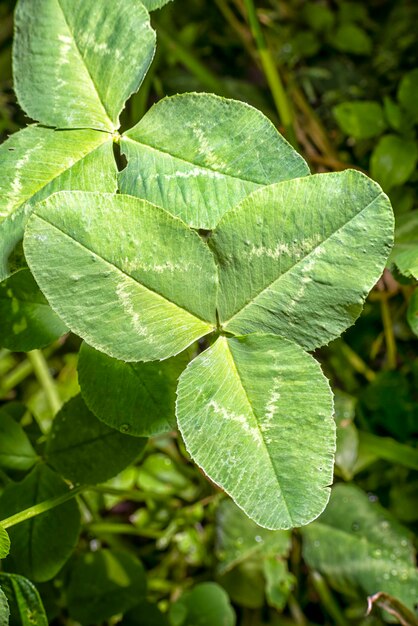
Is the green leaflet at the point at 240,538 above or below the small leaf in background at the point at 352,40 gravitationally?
below

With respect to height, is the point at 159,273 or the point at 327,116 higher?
the point at 159,273

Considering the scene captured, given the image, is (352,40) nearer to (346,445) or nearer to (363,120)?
(363,120)

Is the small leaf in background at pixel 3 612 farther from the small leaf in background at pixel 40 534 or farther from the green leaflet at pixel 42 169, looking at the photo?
the green leaflet at pixel 42 169

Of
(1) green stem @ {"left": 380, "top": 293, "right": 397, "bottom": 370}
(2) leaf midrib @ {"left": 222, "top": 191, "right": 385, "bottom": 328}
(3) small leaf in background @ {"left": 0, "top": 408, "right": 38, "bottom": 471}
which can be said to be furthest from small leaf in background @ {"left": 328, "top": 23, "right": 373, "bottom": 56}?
(3) small leaf in background @ {"left": 0, "top": 408, "right": 38, "bottom": 471}

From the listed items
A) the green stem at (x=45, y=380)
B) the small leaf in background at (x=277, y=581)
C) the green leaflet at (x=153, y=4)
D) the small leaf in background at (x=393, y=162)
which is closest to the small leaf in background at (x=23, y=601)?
the small leaf in background at (x=277, y=581)

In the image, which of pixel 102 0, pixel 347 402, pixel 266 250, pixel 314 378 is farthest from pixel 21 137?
pixel 347 402

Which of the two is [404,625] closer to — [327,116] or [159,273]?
[159,273]
